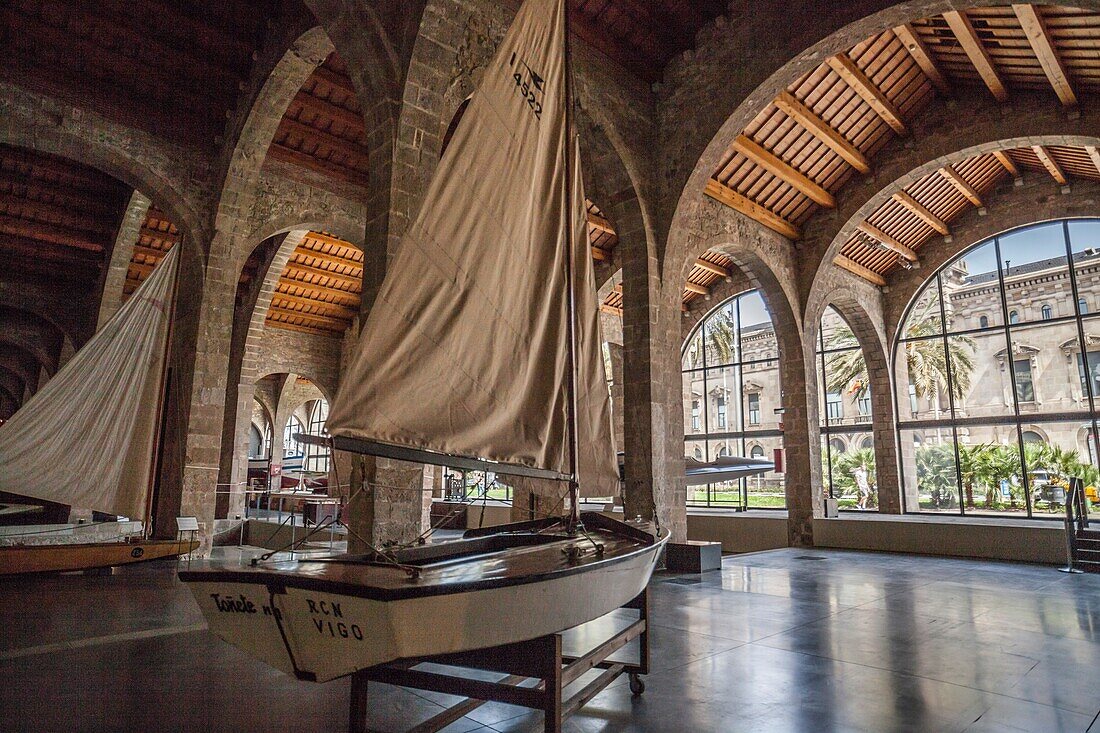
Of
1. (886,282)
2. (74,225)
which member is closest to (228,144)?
(74,225)

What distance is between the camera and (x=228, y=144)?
7598 mm

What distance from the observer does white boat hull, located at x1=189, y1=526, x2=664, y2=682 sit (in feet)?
5.23

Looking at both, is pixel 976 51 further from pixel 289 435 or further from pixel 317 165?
pixel 289 435

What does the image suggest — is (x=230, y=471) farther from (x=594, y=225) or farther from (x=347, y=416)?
(x=347, y=416)

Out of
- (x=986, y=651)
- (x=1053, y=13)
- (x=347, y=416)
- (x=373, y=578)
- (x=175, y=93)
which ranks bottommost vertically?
(x=986, y=651)

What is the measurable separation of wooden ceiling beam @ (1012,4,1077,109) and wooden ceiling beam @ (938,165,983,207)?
2958 mm

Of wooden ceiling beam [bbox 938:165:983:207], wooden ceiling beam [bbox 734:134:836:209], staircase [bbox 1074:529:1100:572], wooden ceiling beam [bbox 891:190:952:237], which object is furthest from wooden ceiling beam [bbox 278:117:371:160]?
staircase [bbox 1074:529:1100:572]

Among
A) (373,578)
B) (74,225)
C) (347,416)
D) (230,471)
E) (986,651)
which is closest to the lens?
(373,578)

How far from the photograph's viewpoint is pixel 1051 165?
1105 centimetres

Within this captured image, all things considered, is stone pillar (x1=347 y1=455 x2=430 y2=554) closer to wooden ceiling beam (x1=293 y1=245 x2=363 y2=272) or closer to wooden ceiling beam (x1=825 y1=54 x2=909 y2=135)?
wooden ceiling beam (x1=825 y1=54 x2=909 y2=135)

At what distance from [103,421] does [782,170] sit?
10109 millimetres

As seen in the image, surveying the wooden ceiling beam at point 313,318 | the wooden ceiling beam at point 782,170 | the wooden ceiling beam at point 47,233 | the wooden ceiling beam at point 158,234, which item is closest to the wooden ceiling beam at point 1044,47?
the wooden ceiling beam at point 782,170

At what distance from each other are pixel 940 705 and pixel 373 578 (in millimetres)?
2780

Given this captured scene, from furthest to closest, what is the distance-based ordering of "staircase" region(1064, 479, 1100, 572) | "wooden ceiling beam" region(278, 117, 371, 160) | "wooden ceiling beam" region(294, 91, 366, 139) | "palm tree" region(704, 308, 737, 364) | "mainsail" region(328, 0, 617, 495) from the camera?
"palm tree" region(704, 308, 737, 364) → "wooden ceiling beam" region(278, 117, 371, 160) → "wooden ceiling beam" region(294, 91, 366, 139) → "staircase" region(1064, 479, 1100, 572) → "mainsail" region(328, 0, 617, 495)
